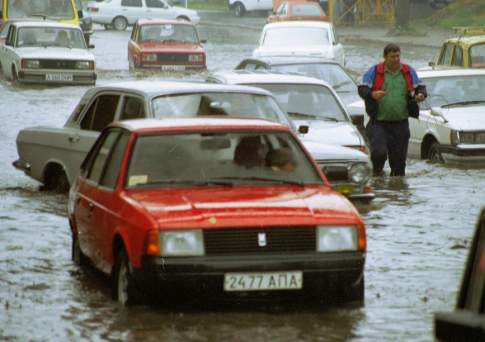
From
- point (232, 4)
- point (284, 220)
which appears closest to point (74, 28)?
point (284, 220)

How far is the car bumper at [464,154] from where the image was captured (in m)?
18.1

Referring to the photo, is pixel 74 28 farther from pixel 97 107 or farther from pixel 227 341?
pixel 227 341

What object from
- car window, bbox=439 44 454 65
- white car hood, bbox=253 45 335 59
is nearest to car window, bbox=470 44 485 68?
car window, bbox=439 44 454 65

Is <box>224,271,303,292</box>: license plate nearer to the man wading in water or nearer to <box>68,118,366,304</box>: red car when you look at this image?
<box>68,118,366,304</box>: red car

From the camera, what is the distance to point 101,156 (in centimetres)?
1070

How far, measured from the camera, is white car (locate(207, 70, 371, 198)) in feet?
52.8

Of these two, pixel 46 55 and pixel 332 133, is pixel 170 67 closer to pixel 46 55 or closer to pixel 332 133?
pixel 46 55

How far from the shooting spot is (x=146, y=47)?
3616 cm

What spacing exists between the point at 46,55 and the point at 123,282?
22.8 meters

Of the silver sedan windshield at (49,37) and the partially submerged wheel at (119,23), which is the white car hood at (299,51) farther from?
the partially submerged wheel at (119,23)

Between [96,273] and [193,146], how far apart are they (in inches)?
62.2

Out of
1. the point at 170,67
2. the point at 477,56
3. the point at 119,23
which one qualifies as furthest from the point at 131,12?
the point at 477,56

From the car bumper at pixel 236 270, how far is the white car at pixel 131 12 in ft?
168

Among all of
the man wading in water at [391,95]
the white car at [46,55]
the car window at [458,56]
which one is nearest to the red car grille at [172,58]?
the white car at [46,55]
